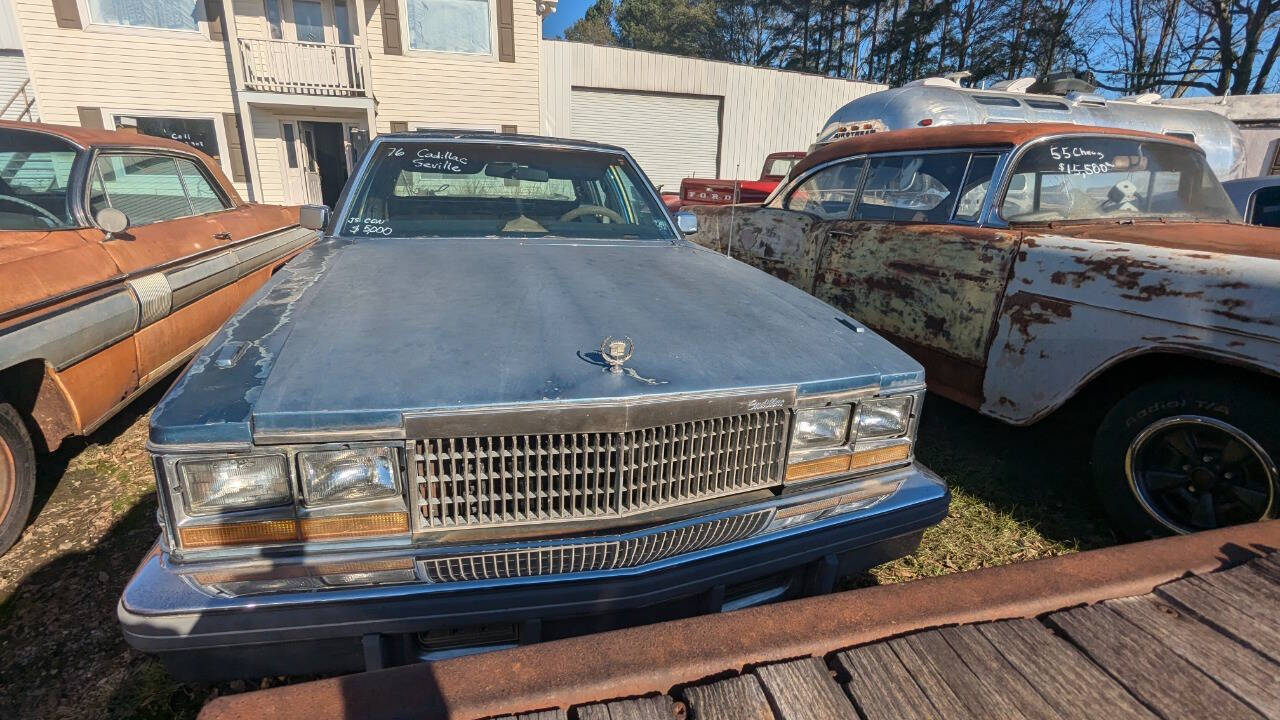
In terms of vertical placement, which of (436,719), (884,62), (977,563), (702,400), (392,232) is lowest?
(977,563)

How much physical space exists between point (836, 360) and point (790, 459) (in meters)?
0.32

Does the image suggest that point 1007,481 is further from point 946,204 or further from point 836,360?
point 836,360

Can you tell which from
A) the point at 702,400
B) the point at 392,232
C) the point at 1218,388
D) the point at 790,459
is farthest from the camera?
the point at 392,232

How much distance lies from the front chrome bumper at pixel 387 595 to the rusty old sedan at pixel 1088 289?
77.8 inches

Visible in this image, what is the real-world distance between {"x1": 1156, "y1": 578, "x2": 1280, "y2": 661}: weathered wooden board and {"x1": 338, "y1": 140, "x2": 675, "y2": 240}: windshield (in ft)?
7.98

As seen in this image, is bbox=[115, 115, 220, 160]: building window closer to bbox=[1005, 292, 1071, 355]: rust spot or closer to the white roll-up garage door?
the white roll-up garage door

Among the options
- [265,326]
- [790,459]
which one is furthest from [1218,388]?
[265,326]

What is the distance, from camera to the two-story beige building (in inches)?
467

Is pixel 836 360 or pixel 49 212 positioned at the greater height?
pixel 49 212

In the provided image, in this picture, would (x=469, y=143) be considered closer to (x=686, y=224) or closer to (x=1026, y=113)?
(x=686, y=224)

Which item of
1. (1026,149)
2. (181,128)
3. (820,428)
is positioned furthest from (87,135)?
(181,128)

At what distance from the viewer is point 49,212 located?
338 cm

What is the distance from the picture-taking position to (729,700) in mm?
1178

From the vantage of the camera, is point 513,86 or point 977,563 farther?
point 513,86
